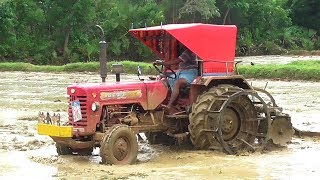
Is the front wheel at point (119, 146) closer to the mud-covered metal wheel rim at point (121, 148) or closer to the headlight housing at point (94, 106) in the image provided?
the mud-covered metal wheel rim at point (121, 148)

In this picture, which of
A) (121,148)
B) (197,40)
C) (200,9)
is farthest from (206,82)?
(200,9)

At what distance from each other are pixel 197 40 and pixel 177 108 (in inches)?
45.8

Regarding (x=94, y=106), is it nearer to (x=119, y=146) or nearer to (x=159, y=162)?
(x=119, y=146)

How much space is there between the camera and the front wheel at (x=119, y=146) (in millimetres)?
8859

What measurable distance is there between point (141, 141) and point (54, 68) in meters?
24.3

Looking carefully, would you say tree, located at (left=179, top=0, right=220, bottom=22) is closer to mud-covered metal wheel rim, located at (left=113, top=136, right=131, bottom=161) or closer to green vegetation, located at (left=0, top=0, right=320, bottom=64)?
green vegetation, located at (left=0, top=0, right=320, bottom=64)

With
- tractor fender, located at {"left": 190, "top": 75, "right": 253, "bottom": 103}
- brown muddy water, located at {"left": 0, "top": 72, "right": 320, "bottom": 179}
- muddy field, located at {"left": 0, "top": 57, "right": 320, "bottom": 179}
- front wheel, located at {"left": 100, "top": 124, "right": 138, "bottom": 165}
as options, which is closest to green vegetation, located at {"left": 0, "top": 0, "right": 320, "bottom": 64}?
muddy field, located at {"left": 0, "top": 57, "right": 320, "bottom": 179}

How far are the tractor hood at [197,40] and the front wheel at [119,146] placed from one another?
1.67m

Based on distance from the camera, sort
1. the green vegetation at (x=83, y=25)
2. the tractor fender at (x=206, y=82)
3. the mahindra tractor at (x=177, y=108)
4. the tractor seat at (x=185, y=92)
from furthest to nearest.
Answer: the green vegetation at (x=83, y=25), the tractor seat at (x=185, y=92), the tractor fender at (x=206, y=82), the mahindra tractor at (x=177, y=108)

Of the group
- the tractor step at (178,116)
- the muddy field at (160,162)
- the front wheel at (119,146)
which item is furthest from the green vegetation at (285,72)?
the front wheel at (119,146)

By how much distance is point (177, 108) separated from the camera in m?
10.2

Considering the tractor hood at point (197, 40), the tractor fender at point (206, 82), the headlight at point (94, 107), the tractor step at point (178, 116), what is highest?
the tractor hood at point (197, 40)

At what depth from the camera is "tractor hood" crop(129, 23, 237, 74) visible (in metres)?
9.76

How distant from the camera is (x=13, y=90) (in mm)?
23859
